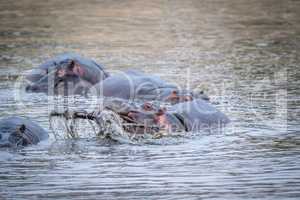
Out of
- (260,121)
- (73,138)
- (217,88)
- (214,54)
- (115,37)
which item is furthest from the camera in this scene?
(115,37)

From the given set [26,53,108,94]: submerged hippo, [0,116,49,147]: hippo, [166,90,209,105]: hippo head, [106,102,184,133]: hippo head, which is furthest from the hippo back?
[0,116,49,147]: hippo

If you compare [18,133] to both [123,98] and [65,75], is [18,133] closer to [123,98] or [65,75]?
[123,98]

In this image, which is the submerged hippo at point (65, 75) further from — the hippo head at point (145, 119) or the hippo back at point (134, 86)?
the hippo head at point (145, 119)

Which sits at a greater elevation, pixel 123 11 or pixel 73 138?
pixel 123 11

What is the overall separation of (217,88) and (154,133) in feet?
10.7

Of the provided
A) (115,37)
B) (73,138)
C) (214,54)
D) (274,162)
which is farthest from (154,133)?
(115,37)

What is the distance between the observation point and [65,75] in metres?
13.9

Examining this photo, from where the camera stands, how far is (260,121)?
11.5 metres

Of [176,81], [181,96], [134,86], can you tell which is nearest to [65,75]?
[134,86]

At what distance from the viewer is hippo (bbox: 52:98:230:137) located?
1055 cm

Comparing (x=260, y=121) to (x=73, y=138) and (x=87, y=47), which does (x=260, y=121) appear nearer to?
(x=73, y=138)

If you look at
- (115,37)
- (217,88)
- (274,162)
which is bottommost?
(274,162)

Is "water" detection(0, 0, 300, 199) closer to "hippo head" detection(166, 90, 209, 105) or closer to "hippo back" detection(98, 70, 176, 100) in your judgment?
"hippo head" detection(166, 90, 209, 105)

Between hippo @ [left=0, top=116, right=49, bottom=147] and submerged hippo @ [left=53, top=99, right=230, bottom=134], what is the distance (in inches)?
18.2
